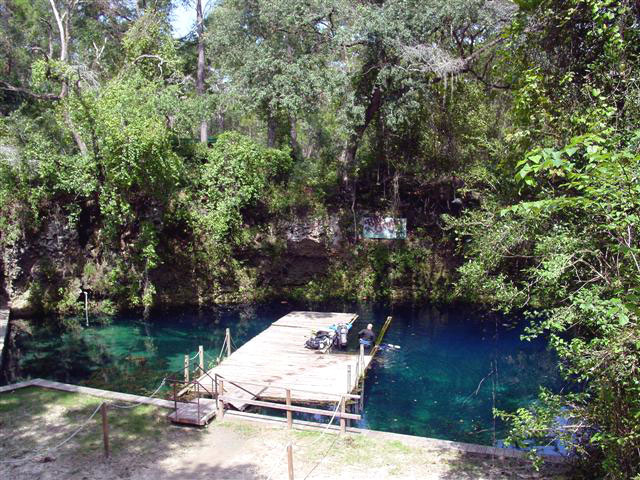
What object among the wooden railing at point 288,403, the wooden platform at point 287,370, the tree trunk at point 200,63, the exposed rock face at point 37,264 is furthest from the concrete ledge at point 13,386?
the tree trunk at point 200,63

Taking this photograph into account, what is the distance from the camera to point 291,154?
2642 cm

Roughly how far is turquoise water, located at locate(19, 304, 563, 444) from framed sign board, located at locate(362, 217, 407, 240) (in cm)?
348

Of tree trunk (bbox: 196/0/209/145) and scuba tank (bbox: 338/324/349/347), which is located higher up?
tree trunk (bbox: 196/0/209/145)

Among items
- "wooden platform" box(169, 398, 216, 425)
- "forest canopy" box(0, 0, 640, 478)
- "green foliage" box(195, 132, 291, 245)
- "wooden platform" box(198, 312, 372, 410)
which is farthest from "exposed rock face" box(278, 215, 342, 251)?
"wooden platform" box(169, 398, 216, 425)

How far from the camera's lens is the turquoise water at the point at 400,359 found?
13.8 m

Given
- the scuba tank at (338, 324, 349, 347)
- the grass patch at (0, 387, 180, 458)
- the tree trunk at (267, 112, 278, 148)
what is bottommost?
the grass patch at (0, 387, 180, 458)

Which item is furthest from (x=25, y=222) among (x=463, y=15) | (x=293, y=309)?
(x=463, y=15)

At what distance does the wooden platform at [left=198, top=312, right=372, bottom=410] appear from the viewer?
1310cm

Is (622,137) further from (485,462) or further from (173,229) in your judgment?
(173,229)

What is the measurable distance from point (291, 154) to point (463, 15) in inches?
424

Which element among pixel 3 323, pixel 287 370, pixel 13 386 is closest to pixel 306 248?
pixel 287 370

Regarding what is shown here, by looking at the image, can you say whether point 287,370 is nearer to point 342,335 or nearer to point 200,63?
point 342,335

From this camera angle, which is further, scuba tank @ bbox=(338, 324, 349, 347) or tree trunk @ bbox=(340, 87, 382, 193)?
tree trunk @ bbox=(340, 87, 382, 193)

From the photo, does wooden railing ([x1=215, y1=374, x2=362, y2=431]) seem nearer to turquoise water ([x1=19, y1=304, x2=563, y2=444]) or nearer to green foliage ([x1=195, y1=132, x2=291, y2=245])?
turquoise water ([x1=19, y1=304, x2=563, y2=444])
